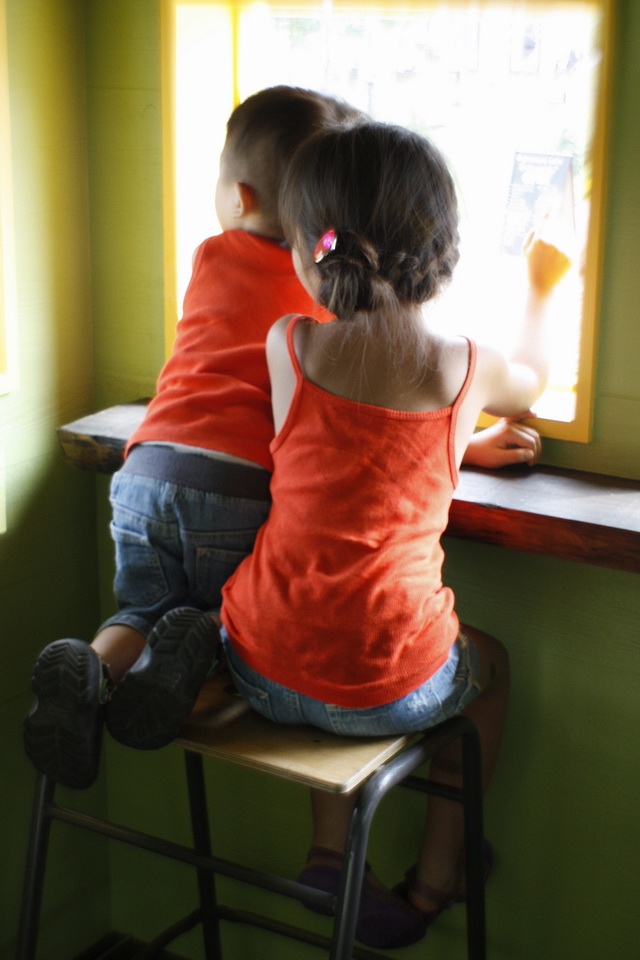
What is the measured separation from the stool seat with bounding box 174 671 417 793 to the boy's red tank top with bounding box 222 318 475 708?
2.6 inches

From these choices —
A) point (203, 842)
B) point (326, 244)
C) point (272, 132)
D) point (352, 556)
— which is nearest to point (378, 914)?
point (203, 842)

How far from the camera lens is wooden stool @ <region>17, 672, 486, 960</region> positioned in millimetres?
1382

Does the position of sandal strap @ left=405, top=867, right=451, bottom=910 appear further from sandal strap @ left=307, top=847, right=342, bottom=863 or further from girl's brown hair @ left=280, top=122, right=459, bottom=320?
girl's brown hair @ left=280, top=122, right=459, bottom=320

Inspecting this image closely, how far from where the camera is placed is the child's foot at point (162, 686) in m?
1.39

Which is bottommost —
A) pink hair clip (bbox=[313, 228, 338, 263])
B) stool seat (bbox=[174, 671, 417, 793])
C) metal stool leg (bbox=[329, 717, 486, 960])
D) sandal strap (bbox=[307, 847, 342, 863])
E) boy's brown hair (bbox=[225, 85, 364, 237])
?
sandal strap (bbox=[307, 847, 342, 863])

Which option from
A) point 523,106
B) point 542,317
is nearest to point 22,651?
point 542,317

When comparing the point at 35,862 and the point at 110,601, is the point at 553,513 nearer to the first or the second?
the point at 35,862

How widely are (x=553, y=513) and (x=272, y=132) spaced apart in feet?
2.26

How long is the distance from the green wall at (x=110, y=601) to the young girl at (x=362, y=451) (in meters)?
0.34

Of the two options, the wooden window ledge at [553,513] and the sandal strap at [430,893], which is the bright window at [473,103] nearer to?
the wooden window ledge at [553,513]

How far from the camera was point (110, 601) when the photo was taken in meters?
2.30

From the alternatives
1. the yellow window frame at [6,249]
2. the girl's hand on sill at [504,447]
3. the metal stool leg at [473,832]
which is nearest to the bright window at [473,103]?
the girl's hand on sill at [504,447]

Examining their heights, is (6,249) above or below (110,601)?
above

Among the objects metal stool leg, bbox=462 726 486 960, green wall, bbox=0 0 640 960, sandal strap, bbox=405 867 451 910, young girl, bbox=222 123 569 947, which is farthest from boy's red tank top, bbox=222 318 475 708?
sandal strap, bbox=405 867 451 910
